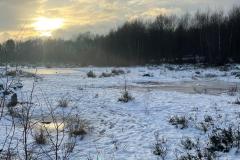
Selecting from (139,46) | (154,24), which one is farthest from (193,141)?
(154,24)

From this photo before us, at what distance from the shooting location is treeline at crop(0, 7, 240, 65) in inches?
→ 2653

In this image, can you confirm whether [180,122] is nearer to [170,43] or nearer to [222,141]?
[222,141]

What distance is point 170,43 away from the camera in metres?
82.4

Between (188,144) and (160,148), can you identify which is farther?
(188,144)

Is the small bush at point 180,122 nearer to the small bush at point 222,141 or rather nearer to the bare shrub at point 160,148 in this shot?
the small bush at point 222,141

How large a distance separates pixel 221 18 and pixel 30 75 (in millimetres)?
48065

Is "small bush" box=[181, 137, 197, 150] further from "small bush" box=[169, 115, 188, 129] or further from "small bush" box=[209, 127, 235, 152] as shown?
"small bush" box=[169, 115, 188, 129]

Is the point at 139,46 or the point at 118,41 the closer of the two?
the point at 139,46

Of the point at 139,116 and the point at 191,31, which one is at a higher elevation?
the point at 191,31

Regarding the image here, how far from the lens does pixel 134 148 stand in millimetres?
8570

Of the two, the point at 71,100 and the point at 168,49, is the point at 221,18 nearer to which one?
the point at 168,49

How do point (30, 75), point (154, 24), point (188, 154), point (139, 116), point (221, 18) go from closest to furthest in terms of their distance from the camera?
point (188, 154)
point (139, 116)
point (30, 75)
point (221, 18)
point (154, 24)

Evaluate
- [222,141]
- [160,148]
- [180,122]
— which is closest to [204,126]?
[180,122]

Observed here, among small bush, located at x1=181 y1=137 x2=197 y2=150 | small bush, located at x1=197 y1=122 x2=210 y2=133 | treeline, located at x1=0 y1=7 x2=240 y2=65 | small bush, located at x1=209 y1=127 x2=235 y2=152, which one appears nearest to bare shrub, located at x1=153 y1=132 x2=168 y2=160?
small bush, located at x1=181 y1=137 x2=197 y2=150
